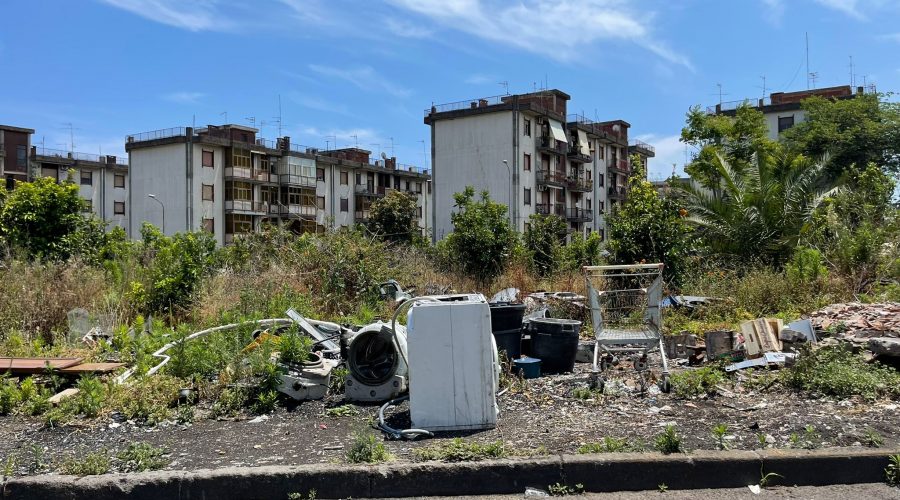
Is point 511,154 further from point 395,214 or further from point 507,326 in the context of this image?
point 507,326

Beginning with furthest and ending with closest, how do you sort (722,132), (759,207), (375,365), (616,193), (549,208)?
1. (616,193)
2. (549,208)
3. (722,132)
4. (759,207)
5. (375,365)

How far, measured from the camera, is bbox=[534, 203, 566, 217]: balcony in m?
56.2

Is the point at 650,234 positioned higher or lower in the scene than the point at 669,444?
higher

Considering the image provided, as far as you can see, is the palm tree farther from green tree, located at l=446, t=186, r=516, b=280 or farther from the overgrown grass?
the overgrown grass

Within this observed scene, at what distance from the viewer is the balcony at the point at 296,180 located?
61.4 metres

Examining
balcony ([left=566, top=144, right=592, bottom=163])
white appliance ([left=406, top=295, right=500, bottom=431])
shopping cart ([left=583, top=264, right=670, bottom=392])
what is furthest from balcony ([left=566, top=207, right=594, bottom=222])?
white appliance ([left=406, top=295, right=500, bottom=431])

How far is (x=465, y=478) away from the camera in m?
4.48

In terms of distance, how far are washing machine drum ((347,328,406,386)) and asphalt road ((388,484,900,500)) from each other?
240cm

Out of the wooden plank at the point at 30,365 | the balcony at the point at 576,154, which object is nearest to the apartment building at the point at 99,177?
the balcony at the point at 576,154

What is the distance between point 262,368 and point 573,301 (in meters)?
6.54

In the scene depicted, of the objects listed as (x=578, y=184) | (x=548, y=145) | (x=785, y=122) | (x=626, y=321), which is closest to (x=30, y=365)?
(x=626, y=321)

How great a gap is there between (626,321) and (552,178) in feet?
164

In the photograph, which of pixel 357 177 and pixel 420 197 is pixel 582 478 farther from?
pixel 420 197

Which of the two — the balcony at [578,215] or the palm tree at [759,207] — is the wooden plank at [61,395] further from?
the balcony at [578,215]
